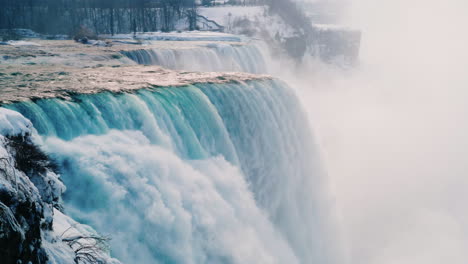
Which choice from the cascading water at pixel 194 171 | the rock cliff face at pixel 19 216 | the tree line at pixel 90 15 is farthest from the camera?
the tree line at pixel 90 15

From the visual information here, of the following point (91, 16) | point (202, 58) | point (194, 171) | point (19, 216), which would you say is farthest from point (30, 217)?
point (91, 16)

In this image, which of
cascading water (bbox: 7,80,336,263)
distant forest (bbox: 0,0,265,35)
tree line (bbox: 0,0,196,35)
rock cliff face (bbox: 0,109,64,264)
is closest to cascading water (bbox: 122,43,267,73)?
cascading water (bbox: 7,80,336,263)

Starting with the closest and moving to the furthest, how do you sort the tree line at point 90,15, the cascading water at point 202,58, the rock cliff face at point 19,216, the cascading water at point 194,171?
the rock cliff face at point 19,216 → the cascading water at point 194,171 → the cascading water at point 202,58 → the tree line at point 90,15

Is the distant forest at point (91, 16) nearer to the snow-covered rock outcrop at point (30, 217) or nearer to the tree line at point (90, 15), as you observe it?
the tree line at point (90, 15)

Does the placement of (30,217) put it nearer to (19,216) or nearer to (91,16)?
(19,216)

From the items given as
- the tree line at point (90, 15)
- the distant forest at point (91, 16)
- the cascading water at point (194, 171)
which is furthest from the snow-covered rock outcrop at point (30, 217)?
the tree line at point (90, 15)

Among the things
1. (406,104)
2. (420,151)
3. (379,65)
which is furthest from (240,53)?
(379,65)

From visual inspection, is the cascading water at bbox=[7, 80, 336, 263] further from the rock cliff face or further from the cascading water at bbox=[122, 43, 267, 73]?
the cascading water at bbox=[122, 43, 267, 73]
